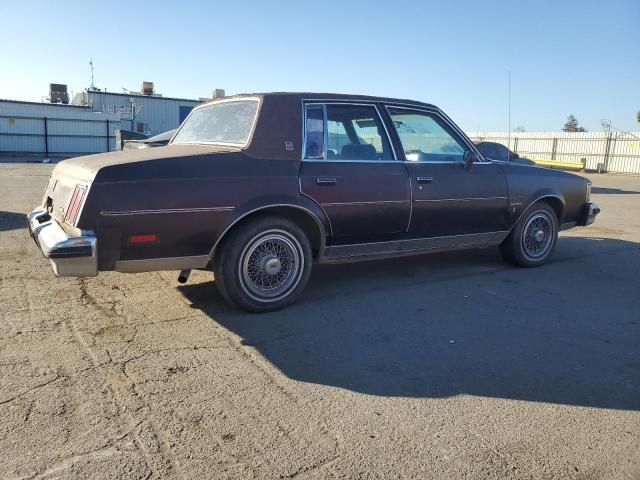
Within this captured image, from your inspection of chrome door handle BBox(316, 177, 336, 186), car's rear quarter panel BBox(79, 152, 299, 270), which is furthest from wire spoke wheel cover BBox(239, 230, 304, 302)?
chrome door handle BBox(316, 177, 336, 186)

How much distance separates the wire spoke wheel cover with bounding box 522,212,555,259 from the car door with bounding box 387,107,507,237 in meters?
0.49

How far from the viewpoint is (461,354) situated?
371cm

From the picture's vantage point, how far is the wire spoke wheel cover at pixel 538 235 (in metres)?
6.18

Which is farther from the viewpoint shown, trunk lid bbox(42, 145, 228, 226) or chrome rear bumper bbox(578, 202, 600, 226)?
chrome rear bumper bbox(578, 202, 600, 226)

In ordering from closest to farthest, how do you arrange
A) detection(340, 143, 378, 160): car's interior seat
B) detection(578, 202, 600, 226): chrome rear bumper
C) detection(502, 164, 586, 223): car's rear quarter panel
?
1. detection(340, 143, 378, 160): car's interior seat
2. detection(502, 164, 586, 223): car's rear quarter panel
3. detection(578, 202, 600, 226): chrome rear bumper

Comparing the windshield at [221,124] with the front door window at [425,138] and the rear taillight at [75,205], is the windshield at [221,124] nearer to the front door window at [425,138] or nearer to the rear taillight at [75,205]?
the rear taillight at [75,205]

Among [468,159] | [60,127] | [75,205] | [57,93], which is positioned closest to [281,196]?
[75,205]

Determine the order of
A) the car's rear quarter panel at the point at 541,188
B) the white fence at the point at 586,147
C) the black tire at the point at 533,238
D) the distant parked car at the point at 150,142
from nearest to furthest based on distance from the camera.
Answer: the car's rear quarter panel at the point at 541,188 → the black tire at the point at 533,238 → the distant parked car at the point at 150,142 → the white fence at the point at 586,147

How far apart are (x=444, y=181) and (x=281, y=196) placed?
180 cm

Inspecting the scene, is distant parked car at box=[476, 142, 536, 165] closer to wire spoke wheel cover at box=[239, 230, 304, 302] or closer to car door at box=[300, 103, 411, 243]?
car door at box=[300, 103, 411, 243]

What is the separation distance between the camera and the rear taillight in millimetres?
3785

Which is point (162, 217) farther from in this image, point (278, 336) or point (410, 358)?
point (410, 358)

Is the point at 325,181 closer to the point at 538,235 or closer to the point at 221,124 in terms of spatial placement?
the point at 221,124

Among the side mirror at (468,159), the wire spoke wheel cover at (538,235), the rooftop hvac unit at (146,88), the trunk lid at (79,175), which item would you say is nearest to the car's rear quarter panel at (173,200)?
the trunk lid at (79,175)
